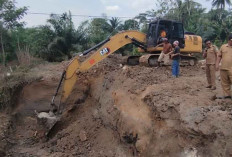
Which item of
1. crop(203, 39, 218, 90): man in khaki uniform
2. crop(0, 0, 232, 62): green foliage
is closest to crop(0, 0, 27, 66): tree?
crop(0, 0, 232, 62): green foliage

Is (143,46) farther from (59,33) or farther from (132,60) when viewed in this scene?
(59,33)

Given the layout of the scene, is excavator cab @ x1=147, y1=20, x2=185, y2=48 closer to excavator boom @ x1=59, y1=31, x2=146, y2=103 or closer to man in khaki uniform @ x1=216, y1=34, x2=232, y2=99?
excavator boom @ x1=59, y1=31, x2=146, y2=103

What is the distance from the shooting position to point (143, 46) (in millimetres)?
13133

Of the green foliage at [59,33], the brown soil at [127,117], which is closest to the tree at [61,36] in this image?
the green foliage at [59,33]

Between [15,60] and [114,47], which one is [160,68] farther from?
[15,60]

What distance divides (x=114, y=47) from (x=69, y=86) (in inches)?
96.6

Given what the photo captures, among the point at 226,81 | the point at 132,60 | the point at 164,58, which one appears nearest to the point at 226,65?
the point at 226,81

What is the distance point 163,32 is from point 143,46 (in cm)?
109

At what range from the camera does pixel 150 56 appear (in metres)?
12.4

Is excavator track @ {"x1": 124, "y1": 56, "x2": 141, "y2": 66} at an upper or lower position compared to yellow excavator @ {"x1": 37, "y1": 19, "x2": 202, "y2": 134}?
lower

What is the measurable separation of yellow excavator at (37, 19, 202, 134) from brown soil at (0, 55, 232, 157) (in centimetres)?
85

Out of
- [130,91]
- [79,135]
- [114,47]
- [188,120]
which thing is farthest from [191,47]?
[188,120]

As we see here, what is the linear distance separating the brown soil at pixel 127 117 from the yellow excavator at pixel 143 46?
849mm

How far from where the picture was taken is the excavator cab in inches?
499
